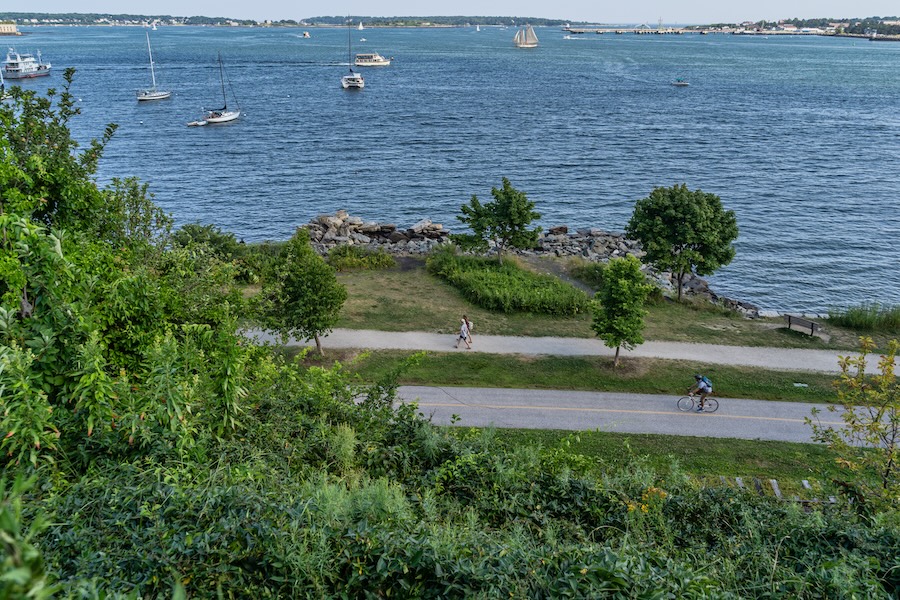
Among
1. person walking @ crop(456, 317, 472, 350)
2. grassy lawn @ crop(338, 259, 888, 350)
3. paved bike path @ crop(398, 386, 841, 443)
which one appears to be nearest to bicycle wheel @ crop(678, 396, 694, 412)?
paved bike path @ crop(398, 386, 841, 443)

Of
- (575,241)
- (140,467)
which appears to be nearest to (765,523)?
(140,467)

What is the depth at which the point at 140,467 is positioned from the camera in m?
8.11

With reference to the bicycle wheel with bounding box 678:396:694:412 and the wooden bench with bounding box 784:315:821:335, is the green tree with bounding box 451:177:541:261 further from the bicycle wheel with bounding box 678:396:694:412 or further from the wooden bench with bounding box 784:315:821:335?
the bicycle wheel with bounding box 678:396:694:412

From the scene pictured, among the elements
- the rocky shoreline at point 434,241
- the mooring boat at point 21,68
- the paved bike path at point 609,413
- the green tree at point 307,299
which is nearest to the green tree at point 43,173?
the green tree at point 307,299

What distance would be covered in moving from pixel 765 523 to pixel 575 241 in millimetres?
30797

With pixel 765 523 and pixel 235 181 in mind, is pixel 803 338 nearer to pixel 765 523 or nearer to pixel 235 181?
pixel 765 523

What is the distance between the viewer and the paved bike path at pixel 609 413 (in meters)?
17.8

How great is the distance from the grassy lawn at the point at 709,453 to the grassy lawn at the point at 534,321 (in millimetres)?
6909

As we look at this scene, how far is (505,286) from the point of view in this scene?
1086 inches

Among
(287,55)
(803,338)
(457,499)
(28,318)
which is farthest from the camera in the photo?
(287,55)

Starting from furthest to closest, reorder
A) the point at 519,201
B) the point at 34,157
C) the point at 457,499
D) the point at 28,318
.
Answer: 1. the point at 519,201
2. the point at 34,157
3. the point at 457,499
4. the point at 28,318

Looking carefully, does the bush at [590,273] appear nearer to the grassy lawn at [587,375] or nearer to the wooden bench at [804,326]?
the wooden bench at [804,326]

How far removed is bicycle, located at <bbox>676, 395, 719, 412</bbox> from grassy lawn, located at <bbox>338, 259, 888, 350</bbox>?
4.87 meters

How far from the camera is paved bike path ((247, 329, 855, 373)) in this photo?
865 inches
